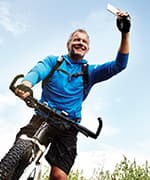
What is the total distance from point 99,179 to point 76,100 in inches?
819

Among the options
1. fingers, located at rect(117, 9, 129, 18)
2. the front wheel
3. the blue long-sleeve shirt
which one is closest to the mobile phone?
fingers, located at rect(117, 9, 129, 18)

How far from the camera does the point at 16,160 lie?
12.5 ft

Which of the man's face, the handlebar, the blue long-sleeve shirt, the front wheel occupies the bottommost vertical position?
the front wheel

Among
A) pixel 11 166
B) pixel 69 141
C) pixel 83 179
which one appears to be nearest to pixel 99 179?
pixel 83 179

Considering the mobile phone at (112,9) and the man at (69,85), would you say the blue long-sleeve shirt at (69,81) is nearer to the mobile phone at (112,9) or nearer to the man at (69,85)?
the man at (69,85)

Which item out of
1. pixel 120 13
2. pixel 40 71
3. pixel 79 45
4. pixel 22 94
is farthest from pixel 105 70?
pixel 22 94

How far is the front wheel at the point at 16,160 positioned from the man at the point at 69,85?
1.03 meters

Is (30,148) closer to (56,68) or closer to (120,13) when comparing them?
(56,68)

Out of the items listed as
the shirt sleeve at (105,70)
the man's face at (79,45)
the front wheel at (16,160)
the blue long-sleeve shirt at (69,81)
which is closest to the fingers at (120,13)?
the blue long-sleeve shirt at (69,81)

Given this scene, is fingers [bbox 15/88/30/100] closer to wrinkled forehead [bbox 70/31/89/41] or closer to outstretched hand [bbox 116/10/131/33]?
outstretched hand [bbox 116/10/131/33]

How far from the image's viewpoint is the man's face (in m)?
5.62

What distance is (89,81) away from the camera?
554 centimetres

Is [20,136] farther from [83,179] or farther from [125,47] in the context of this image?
[83,179]

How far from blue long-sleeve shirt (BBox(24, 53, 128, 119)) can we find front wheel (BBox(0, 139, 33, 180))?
1.38 metres
